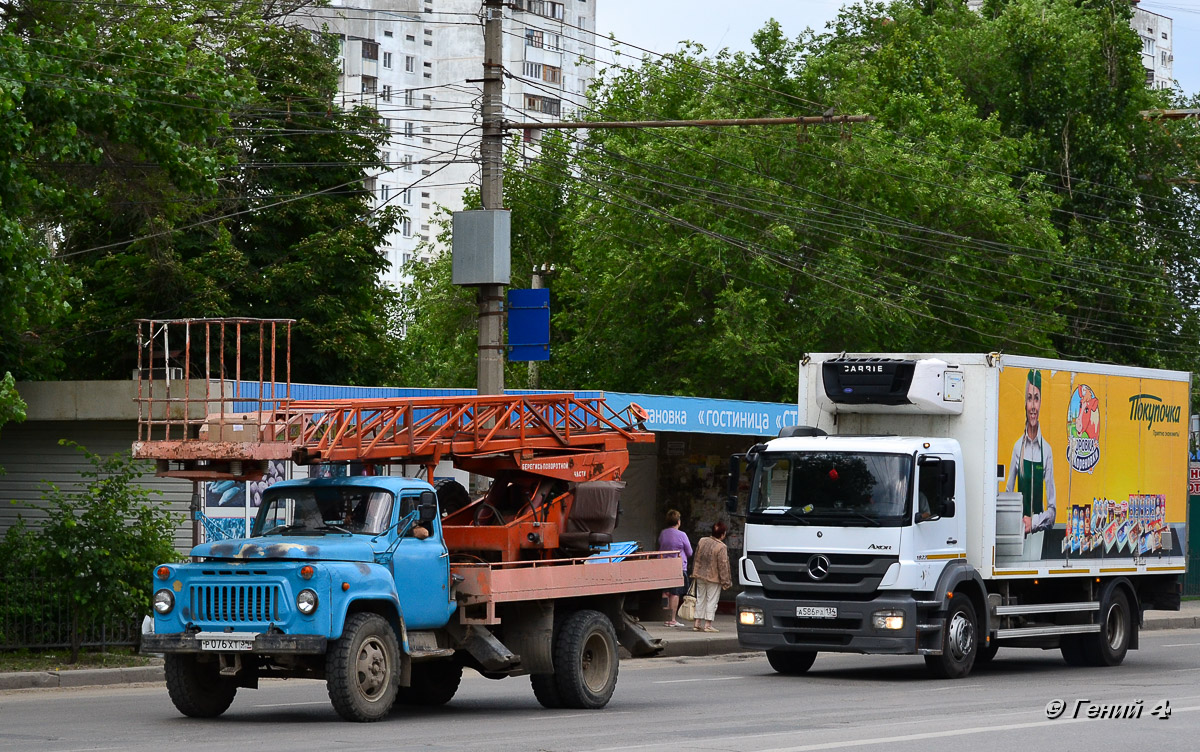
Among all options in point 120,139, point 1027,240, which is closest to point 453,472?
point 120,139

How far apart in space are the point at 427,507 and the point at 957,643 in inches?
277

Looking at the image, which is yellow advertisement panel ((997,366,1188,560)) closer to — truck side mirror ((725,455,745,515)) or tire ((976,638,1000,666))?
tire ((976,638,1000,666))

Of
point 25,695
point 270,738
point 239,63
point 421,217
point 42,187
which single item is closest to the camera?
point 270,738

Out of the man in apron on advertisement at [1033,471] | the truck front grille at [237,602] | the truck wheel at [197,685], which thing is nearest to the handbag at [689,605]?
the man in apron on advertisement at [1033,471]

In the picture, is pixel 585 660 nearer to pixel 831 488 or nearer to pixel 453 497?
pixel 453 497

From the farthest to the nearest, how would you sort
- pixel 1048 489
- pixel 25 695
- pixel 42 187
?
pixel 1048 489 → pixel 42 187 → pixel 25 695

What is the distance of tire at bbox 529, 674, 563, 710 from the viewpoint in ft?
48.0

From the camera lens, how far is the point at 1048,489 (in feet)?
62.3

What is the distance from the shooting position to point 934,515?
57.7 ft

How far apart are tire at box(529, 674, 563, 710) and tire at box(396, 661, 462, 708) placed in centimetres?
78

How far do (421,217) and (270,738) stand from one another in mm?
88782

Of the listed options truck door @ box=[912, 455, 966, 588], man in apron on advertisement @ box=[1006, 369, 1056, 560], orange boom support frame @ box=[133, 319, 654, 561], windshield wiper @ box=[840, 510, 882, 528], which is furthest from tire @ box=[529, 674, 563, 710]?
man in apron on advertisement @ box=[1006, 369, 1056, 560]

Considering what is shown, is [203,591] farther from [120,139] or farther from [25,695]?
[120,139]

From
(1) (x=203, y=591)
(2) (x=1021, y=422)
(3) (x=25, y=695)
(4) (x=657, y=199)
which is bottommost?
(3) (x=25, y=695)
